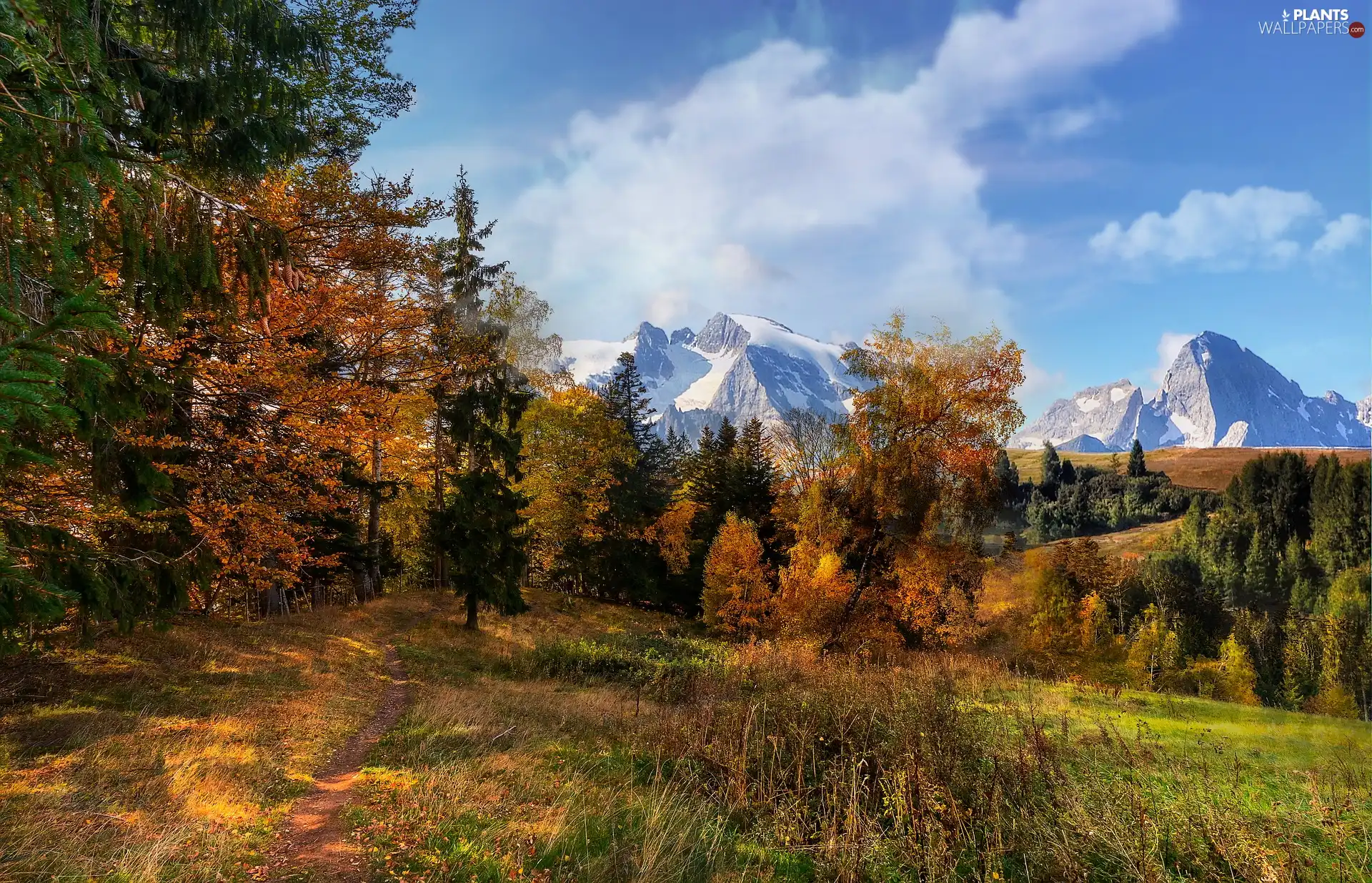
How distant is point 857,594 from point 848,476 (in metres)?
4.46

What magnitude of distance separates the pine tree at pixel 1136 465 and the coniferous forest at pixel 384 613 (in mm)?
143706

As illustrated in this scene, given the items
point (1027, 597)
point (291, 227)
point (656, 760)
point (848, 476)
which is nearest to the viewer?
point (656, 760)

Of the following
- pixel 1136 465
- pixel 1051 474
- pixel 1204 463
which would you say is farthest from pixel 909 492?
pixel 1204 463

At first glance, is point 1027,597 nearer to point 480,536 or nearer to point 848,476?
point 848,476

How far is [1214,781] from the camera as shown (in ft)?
27.4

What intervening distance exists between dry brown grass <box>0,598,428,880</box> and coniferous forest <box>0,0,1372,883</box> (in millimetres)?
55

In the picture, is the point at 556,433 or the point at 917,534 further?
the point at 556,433

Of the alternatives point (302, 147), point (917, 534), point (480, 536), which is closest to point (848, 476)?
point (917, 534)

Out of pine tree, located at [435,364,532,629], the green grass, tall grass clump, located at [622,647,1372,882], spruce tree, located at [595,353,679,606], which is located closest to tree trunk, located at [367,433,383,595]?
pine tree, located at [435,364,532,629]

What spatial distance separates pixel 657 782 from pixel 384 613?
17095 millimetres

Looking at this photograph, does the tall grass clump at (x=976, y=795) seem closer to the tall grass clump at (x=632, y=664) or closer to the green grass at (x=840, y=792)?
the green grass at (x=840, y=792)

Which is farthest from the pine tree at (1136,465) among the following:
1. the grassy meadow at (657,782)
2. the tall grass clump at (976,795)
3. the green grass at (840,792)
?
the tall grass clump at (976,795)

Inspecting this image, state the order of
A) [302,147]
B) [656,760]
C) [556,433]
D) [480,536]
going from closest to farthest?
[302,147], [656,760], [480,536], [556,433]

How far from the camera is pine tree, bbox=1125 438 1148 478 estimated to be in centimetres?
14112
